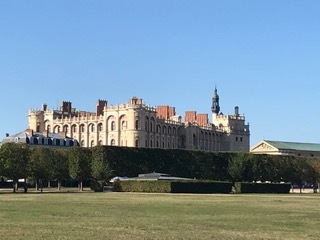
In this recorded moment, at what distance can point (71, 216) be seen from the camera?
27.2 meters

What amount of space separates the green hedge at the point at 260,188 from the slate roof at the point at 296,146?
3221 inches

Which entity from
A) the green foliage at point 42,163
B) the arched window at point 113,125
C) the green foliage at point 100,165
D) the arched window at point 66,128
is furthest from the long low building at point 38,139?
the green foliage at point 42,163

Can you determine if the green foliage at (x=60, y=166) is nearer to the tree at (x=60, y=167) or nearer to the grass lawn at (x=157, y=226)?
the tree at (x=60, y=167)

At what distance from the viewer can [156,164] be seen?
96.8 meters

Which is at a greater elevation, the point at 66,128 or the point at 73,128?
the point at 66,128

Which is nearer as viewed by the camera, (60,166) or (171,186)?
(171,186)

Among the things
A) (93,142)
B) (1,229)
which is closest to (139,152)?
(93,142)

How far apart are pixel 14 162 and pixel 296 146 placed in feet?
349

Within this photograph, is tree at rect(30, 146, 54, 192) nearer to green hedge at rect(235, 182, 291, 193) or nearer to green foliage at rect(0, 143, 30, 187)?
green foliage at rect(0, 143, 30, 187)

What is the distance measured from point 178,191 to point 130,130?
245 ft

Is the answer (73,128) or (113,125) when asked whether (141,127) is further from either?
(73,128)

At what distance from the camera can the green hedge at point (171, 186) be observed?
68.6 meters

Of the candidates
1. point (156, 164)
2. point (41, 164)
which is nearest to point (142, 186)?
point (41, 164)

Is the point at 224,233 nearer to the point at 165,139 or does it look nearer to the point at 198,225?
the point at 198,225
